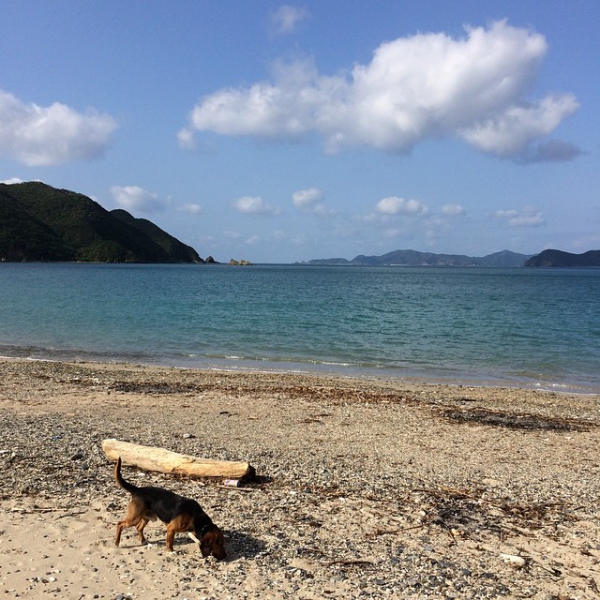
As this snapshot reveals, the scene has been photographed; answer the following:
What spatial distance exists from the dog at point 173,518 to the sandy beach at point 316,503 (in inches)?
7.0

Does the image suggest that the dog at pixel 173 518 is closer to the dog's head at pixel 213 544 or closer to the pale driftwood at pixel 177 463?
the dog's head at pixel 213 544

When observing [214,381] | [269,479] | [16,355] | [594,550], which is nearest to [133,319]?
[16,355]

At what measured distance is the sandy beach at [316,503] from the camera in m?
5.44

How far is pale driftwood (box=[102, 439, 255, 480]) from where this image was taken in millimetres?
8086

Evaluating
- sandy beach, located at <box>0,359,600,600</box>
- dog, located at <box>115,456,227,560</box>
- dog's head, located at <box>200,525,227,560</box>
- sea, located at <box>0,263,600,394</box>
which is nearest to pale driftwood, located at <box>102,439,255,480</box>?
sandy beach, located at <box>0,359,600,600</box>

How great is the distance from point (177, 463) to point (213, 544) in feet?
9.17

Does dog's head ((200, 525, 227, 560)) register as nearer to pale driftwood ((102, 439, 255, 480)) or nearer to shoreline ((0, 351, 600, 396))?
pale driftwood ((102, 439, 255, 480))

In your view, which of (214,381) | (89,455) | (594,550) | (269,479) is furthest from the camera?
(214,381)

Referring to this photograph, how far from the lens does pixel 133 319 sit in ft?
131

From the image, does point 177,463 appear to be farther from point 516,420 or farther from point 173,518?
point 516,420

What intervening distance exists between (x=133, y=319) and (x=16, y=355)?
1445cm

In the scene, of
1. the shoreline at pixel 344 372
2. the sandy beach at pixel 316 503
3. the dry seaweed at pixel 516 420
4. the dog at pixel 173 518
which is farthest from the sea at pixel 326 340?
the dog at pixel 173 518

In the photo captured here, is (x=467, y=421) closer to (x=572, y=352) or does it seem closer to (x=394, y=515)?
(x=394, y=515)

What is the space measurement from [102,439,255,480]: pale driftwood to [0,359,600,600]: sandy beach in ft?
0.56
